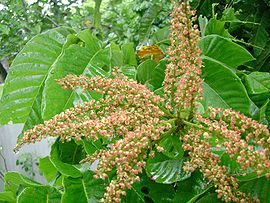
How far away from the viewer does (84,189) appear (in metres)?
0.53

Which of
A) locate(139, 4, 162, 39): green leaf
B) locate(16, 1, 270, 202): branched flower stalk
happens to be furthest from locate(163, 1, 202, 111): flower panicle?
locate(139, 4, 162, 39): green leaf

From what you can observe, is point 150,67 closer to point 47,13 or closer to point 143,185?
point 143,185

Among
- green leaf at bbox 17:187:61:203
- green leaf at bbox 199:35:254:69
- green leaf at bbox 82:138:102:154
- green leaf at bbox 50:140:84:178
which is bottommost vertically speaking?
green leaf at bbox 50:140:84:178

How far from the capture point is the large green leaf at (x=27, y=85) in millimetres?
685

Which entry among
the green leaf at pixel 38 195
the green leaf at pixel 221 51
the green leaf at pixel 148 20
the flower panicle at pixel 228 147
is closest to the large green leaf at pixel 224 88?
the green leaf at pixel 221 51

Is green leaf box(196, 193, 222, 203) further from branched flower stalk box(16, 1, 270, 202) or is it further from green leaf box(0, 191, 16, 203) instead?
green leaf box(0, 191, 16, 203)

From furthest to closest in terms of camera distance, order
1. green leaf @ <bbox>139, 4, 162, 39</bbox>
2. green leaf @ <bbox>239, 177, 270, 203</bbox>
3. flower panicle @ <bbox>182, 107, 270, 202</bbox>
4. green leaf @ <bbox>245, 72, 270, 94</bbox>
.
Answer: green leaf @ <bbox>139, 4, 162, 39</bbox>
green leaf @ <bbox>245, 72, 270, 94</bbox>
green leaf @ <bbox>239, 177, 270, 203</bbox>
flower panicle @ <bbox>182, 107, 270, 202</bbox>

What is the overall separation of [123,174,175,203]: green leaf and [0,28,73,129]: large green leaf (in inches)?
8.0

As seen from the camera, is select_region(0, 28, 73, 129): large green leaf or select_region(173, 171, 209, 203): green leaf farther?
select_region(0, 28, 73, 129): large green leaf

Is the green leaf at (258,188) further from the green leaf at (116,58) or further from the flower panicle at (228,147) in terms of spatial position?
the green leaf at (116,58)

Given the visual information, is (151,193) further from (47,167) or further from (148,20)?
(148,20)

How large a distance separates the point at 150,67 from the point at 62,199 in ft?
0.82

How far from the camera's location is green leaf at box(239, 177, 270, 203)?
1.61 ft

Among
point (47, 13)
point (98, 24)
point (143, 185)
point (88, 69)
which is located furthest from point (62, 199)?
point (47, 13)
